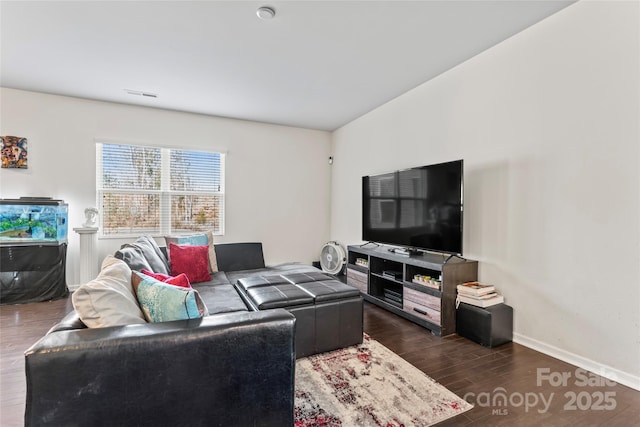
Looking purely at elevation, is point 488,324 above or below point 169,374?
below

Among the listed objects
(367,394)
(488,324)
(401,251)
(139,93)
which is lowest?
(367,394)

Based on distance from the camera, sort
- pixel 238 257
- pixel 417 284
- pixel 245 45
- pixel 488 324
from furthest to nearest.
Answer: pixel 238 257 < pixel 417 284 < pixel 245 45 < pixel 488 324

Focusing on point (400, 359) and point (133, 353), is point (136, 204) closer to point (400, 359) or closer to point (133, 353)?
point (133, 353)

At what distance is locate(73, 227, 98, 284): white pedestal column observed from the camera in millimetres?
3834

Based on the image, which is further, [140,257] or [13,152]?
[13,152]

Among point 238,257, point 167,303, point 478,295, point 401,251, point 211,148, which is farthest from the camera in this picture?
point 211,148

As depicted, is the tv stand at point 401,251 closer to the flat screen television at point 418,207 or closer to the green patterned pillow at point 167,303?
the flat screen television at point 418,207

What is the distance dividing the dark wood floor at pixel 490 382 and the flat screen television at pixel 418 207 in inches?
35.4

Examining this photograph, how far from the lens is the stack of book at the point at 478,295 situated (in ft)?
8.58

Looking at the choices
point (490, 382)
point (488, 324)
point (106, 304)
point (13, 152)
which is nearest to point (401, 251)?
point (488, 324)

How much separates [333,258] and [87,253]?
3372 mm

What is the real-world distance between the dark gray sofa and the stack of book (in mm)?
1988

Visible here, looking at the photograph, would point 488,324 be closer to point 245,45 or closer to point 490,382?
point 490,382

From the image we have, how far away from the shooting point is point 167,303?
1436mm
